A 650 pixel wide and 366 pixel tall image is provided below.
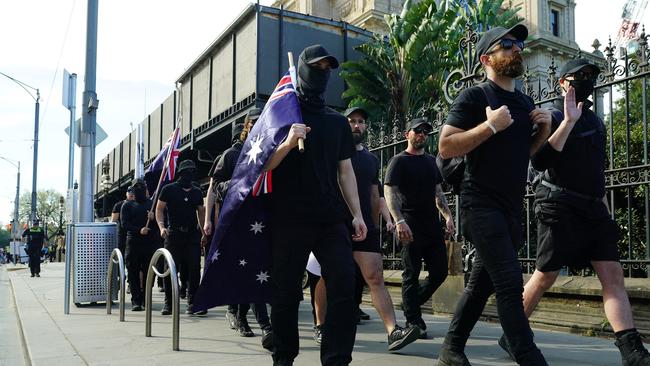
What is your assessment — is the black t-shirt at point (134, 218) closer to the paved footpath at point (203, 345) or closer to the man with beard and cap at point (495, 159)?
the paved footpath at point (203, 345)

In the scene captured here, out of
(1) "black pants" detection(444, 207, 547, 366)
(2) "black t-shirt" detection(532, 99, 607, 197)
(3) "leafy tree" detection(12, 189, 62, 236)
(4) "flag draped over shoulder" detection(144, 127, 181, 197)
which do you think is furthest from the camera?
(3) "leafy tree" detection(12, 189, 62, 236)

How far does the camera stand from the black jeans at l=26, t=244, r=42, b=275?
60.9 ft

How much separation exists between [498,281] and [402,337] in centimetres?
153

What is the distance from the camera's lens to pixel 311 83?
376cm

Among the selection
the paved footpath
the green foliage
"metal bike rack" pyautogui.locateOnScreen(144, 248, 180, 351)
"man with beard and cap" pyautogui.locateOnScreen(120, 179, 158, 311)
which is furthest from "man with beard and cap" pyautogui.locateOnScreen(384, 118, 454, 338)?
the green foliage

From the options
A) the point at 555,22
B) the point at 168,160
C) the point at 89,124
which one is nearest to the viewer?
the point at 89,124

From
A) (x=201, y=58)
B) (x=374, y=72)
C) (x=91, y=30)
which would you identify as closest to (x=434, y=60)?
(x=374, y=72)

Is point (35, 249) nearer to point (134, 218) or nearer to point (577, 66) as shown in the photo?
point (134, 218)

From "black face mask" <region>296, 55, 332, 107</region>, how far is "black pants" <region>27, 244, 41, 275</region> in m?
17.3

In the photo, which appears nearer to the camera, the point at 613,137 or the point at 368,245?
the point at 368,245

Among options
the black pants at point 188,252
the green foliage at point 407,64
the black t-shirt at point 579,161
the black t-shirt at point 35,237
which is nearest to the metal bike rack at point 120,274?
the black pants at point 188,252

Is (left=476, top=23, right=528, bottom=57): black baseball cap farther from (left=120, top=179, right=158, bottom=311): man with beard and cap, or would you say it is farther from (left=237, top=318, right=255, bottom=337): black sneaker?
(left=120, top=179, right=158, bottom=311): man with beard and cap

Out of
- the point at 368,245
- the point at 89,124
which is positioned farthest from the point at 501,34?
the point at 89,124

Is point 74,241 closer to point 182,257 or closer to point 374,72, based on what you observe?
point 182,257
